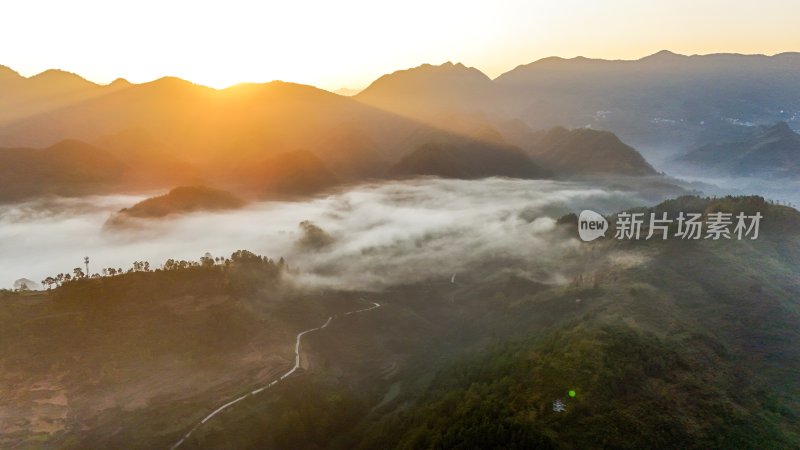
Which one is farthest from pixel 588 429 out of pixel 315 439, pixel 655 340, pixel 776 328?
pixel 315 439

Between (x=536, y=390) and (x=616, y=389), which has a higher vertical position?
(x=616, y=389)

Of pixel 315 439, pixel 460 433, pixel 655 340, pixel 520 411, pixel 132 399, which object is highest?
pixel 655 340

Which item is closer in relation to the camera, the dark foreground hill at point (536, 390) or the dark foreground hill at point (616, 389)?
Result: the dark foreground hill at point (616, 389)

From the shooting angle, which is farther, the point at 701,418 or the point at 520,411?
the point at 520,411

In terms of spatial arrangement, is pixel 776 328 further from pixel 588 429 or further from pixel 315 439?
pixel 315 439

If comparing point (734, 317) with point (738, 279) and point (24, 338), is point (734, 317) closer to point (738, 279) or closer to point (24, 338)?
point (738, 279)

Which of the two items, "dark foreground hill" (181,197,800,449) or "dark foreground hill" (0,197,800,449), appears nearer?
"dark foreground hill" (181,197,800,449)

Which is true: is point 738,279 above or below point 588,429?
above

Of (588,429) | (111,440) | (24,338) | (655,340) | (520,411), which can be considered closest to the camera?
(588,429)

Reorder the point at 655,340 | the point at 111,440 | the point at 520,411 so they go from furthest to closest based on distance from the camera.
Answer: the point at 111,440
the point at 655,340
the point at 520,411

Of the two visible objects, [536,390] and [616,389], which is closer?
[616,389]
